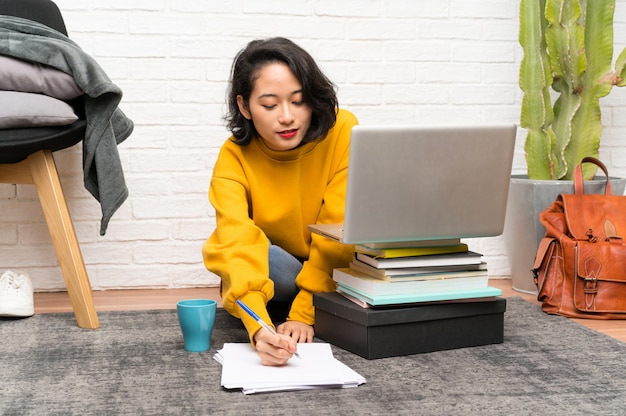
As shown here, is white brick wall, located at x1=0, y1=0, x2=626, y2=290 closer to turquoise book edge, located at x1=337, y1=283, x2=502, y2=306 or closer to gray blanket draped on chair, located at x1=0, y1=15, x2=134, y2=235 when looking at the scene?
gray blanket draped on chair, located at x1=0, y1=15, x2=134, y2=235

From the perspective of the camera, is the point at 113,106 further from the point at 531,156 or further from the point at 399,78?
the point at 531,156

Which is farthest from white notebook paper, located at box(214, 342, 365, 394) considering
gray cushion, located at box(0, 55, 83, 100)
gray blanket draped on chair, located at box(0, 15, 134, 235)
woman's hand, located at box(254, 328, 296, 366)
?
gray cushion, located at box(0, 55, 83, 100)

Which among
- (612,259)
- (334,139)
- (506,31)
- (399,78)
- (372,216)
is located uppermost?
(506,31)

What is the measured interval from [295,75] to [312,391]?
2.29 feet

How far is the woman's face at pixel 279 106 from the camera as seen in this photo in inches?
65.4

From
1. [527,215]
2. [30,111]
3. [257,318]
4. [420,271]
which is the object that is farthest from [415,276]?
[30,111]

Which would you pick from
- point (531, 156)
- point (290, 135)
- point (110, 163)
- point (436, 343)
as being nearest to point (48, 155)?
point (110, 163)

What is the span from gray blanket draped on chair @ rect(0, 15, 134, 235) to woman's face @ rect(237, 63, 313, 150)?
0.38m

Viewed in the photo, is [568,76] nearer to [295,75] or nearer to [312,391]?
→ [295,75]

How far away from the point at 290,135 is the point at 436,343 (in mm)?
553

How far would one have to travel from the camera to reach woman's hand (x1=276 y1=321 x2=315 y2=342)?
65.6 inches

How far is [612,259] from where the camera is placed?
197 cm

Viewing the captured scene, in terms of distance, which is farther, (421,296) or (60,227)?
(60,227)

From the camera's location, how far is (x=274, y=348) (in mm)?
1408
